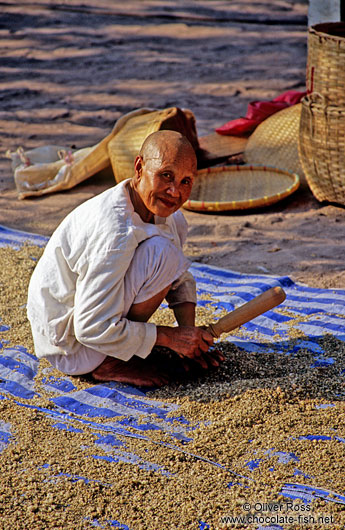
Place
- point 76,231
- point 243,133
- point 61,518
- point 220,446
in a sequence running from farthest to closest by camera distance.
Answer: point 243,133 → point 76,231 → point 220,446 → point 61,518

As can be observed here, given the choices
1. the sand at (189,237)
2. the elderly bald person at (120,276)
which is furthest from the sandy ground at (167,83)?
the elderly bald person at (120,276)

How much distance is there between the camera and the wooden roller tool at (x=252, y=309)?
7.66ft

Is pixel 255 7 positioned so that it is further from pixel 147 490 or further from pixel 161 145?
pixel 147 490

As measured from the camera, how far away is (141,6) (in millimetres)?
9898

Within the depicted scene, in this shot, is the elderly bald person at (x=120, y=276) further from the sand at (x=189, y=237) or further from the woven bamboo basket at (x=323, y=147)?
the woven bamboo basket at (x=323, y=147)

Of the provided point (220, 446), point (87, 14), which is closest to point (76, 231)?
point (220, 446)

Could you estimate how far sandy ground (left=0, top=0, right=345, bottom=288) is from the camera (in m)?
3.85

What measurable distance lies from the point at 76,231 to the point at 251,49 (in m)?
6.43

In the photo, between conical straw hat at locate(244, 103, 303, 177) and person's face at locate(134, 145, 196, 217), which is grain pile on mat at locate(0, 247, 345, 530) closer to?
person's face at locate(134, 145, 196, 217)

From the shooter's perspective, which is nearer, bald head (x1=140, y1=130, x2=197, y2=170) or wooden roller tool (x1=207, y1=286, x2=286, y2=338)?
bald head (x1=140, y1=130, x2=197, y2=170)

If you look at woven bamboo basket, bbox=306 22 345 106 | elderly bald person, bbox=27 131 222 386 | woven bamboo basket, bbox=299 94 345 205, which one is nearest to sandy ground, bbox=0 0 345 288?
woven bamboo basket, bbox=299 94 345 205

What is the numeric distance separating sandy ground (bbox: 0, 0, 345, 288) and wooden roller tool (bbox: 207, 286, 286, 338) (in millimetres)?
1031

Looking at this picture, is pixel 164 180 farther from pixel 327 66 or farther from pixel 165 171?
pixel 327 66

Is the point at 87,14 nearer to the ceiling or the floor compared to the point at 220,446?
nearer to the ceiling
